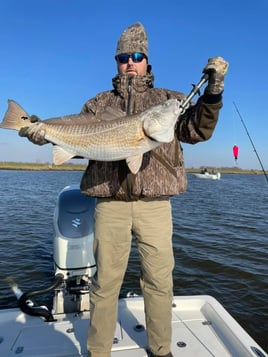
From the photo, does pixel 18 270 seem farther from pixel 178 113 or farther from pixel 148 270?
pixel 178 113

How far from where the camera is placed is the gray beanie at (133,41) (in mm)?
3561

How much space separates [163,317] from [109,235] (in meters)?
1.00

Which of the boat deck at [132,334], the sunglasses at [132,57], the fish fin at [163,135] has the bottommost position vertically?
the boat deck at [132,334]

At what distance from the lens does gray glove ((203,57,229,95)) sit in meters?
2.88

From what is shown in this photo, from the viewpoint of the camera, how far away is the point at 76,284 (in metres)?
4.72

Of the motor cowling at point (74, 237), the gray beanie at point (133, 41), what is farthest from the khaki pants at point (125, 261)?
the gray beanie at point (133, 41)

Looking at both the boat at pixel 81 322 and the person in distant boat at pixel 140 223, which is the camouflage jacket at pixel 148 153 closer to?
the person in distant boat at pixel 140 223

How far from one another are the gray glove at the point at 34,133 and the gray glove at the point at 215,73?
161 centimetres

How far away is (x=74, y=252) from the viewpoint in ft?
15.8

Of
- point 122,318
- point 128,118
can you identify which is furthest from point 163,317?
point 128,118

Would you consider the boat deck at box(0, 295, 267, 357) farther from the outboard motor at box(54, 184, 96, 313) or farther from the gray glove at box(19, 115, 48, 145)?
the gray glove at box(19, 115, 48, 145)

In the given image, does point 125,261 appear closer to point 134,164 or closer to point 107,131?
point 134,164

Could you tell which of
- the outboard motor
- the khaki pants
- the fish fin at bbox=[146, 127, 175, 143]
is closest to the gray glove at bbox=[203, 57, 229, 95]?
the fish fin at bbox=[146, 127, 175, 143]

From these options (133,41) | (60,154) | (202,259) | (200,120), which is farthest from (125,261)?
(202,259)
